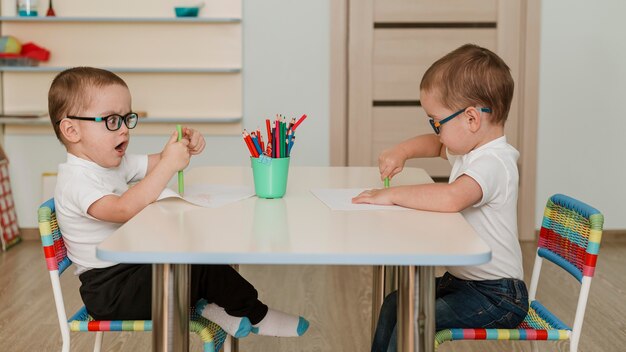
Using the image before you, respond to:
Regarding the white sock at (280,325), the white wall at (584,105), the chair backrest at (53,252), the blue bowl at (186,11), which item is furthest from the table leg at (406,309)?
the white wall at (584,105)

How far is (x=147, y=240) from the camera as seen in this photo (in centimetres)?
139

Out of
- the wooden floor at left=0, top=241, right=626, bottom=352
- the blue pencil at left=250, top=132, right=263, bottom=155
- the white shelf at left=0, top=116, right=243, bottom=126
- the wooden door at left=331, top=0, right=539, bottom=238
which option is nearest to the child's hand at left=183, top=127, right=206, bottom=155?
the blue pencil at left=250, top=132, right=263, bottom=155

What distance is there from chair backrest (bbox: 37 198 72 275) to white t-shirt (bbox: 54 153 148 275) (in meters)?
0.02

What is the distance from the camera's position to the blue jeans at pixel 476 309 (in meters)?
1.80

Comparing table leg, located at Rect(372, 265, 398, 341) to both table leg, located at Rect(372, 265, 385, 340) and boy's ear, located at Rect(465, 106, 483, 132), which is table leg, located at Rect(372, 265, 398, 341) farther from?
boy's ear, located at Rect(465, 106, 483, 132)

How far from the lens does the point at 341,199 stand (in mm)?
1852

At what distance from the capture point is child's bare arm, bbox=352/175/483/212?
1676mm

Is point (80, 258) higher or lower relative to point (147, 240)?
lower

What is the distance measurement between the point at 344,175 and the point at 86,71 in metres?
0.72

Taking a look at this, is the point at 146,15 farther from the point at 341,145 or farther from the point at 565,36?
the point at 565,36

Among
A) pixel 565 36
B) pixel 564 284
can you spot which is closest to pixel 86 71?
pixel 564 284

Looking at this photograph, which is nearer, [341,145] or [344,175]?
[344,175]

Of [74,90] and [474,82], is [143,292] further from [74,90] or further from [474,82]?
[474,82]

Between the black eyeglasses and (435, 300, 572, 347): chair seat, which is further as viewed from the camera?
the black eyeglasses
